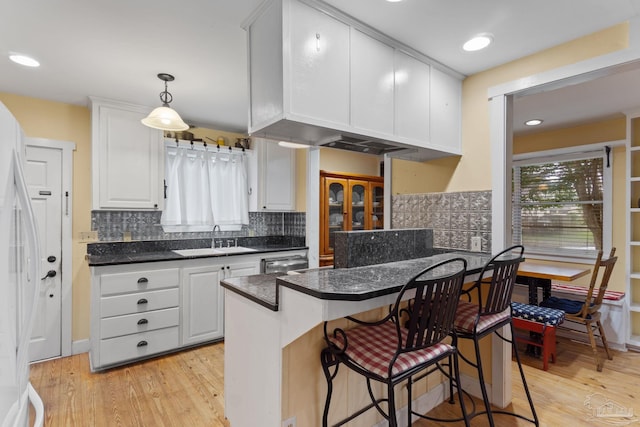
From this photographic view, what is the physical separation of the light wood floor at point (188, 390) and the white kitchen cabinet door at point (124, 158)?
1431mm

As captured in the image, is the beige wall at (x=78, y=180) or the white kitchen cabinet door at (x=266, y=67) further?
the beige wall at (x=78, y=180)

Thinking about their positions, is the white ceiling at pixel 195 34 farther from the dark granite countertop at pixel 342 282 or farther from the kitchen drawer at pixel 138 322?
the kitchen drawer at pixel 138 322

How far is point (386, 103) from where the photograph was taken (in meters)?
1.91

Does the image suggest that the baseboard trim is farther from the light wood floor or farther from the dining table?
the dining table

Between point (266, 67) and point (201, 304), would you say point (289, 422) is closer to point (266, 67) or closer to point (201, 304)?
point (266, 67)

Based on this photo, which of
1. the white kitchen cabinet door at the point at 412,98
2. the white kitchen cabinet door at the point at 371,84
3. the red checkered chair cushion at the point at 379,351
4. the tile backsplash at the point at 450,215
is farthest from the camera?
the tile backsplash at the point at 450,215

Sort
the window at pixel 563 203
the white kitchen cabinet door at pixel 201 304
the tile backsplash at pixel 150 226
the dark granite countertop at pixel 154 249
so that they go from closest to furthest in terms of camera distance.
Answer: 1. the dark granite countertop at pixel 154 249
2. the white kitchen cabinet door at pixel 201 304
3. the tile backsplash at pixel 150 226
4. the window at pixel 563 203

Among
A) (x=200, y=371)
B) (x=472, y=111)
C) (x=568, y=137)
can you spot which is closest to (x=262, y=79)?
(x=472, y=111)

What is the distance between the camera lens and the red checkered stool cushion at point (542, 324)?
2712mm

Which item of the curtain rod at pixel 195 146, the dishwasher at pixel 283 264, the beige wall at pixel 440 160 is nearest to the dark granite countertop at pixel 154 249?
the dishwasher at pixel 283 264

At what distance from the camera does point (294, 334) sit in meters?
1.32

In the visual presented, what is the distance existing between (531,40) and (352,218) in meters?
2.85

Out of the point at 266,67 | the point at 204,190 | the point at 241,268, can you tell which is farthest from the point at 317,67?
the point at 204,190

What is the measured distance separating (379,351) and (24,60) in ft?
9.42
